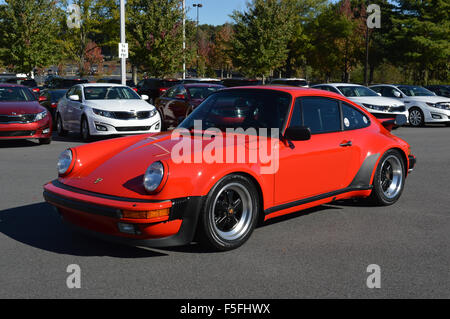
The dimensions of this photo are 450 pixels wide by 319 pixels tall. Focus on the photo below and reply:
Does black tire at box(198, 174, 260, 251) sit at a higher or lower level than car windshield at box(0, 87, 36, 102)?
lower

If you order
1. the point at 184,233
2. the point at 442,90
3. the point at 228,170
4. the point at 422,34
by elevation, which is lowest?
the point at 184,233

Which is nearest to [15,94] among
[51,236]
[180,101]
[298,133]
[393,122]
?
[180,101]

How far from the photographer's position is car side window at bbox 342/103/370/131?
596cm

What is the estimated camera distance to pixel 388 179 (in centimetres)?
650

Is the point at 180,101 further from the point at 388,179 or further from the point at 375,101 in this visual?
the point at 388,179

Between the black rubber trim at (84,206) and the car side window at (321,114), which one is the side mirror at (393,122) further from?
the black rubber trim at (84,206)

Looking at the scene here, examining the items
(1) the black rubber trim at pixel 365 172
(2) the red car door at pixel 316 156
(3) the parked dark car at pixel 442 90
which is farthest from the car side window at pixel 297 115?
(3) the parked dark car at pixel 442 90

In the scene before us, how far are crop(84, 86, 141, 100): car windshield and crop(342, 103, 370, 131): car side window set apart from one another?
375 inches

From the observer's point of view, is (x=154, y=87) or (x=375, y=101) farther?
(x=154, y=87)

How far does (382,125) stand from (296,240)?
8.14 ft

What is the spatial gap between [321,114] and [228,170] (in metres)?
1.67

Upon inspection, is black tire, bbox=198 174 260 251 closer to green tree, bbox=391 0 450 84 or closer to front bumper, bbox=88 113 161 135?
front bumper, bbox=88 113 161 135

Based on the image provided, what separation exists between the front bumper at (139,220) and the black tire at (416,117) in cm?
1699

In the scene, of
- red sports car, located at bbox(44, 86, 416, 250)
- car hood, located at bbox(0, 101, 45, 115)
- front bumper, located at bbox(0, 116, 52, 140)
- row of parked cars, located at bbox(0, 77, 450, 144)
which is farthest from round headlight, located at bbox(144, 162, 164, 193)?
car hood, located at bbox(0, 101, 45, 115)
